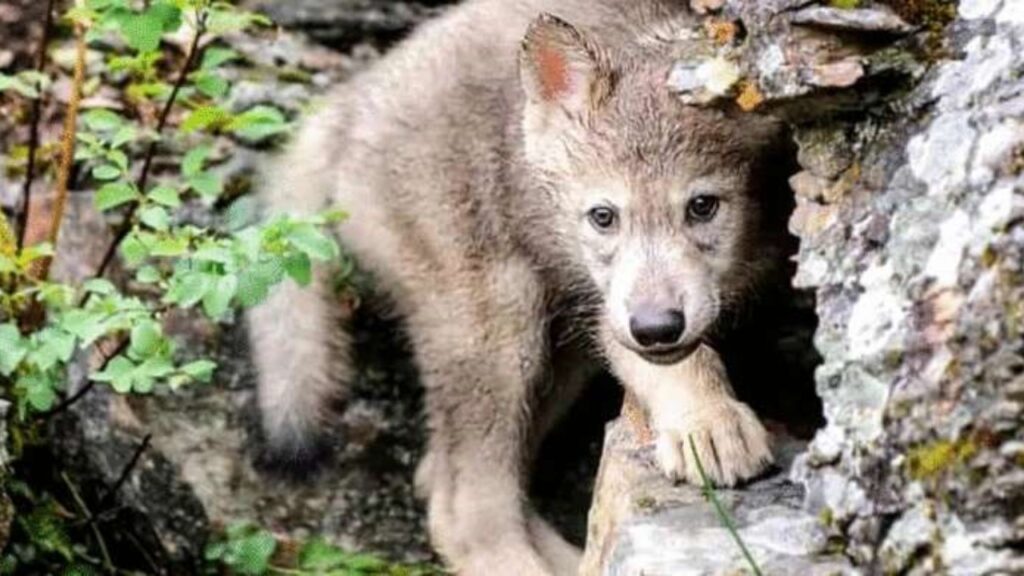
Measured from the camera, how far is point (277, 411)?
4648mm

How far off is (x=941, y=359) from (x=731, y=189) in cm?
118

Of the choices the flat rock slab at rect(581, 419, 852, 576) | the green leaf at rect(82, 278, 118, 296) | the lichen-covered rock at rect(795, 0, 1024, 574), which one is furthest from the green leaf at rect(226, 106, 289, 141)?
the lichen-covered rock at rect(795, 0, 1024, 574)

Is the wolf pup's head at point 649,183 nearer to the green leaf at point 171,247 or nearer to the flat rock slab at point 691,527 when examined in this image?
the flat rock slab at point 691,527

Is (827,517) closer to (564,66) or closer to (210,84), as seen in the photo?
(564,66)

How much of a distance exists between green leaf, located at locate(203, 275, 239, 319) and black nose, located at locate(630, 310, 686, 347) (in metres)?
0.76

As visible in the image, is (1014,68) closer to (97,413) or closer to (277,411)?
(277,411)

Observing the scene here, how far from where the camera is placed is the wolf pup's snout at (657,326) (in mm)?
3758

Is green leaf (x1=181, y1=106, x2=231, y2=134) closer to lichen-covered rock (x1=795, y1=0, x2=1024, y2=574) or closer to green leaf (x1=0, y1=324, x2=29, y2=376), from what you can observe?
green leaf (x1=0, y1=324, x2=29, y2=376)

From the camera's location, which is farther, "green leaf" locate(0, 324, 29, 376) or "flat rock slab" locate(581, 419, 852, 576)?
"green leaf" locate(0, 324, 29, 376)

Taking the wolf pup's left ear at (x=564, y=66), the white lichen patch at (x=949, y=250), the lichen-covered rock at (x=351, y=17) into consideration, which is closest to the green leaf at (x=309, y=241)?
the wolf pup's left ear at (x=564, y=66)

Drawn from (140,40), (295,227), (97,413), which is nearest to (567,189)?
(295,227)

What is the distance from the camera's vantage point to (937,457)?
290 centimetres

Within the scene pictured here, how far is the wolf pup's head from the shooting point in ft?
12.8

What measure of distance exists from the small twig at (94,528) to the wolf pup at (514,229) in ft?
1.46
